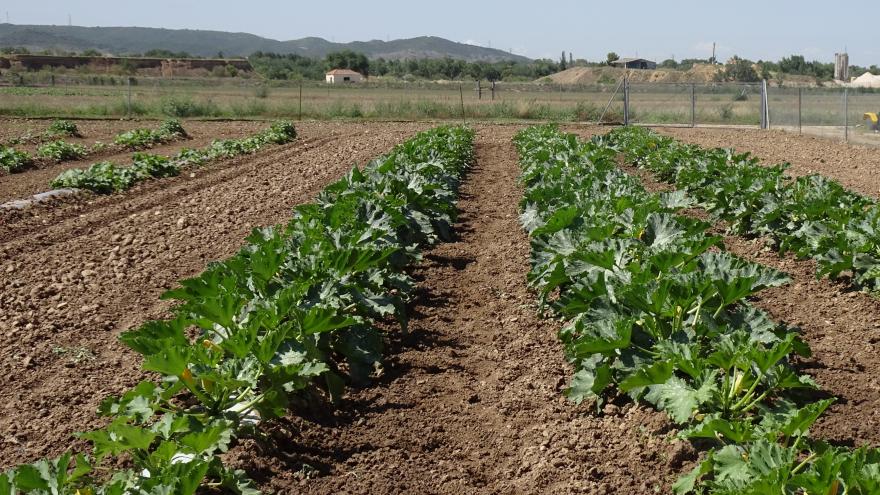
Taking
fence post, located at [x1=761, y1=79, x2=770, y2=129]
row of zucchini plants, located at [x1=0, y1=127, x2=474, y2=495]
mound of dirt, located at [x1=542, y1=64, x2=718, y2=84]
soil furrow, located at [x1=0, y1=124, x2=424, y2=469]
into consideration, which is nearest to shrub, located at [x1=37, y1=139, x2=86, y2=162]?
soil furrow, located at [x1=0, y1=124, x2=424, y2=469]

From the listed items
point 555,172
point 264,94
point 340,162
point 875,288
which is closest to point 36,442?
point 875,288

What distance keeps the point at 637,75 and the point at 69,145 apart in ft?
256

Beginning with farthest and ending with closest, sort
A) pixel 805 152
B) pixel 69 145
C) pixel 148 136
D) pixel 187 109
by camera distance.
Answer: pixel 187 109
pixel 148 136
pixel 805 152
pixel 69 145

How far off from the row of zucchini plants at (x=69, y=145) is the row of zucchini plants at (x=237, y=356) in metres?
12.4

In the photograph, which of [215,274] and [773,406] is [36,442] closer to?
[215,274]

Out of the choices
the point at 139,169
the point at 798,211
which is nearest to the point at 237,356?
the point at 798,211

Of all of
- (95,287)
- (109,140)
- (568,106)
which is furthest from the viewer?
(568,106)

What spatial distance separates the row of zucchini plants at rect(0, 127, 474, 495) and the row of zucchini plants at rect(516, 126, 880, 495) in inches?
55.0

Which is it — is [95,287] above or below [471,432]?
above

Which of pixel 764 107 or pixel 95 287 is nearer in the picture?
pixel 95 287

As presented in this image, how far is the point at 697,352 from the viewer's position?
4.86 meters

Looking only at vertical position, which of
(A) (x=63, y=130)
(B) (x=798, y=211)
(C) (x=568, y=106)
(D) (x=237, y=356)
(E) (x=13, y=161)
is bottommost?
(D) (x=237, y=356)

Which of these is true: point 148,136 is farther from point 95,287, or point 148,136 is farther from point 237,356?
point 237,356

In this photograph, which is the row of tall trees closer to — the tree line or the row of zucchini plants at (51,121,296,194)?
the tree line
